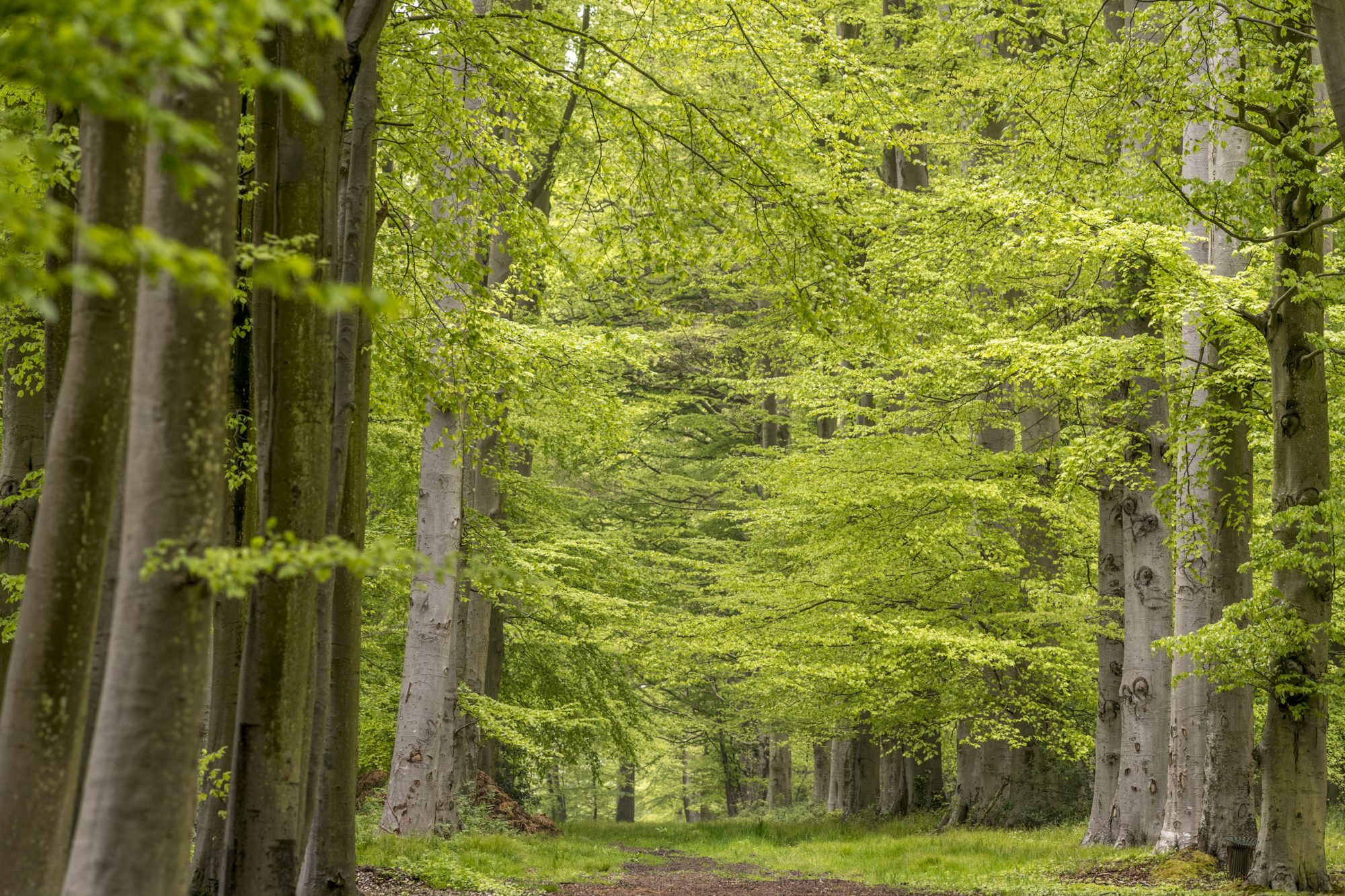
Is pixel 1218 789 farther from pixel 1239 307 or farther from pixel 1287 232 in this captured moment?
pixel 1287 232

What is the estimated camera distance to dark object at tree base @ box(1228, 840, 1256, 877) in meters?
8.96

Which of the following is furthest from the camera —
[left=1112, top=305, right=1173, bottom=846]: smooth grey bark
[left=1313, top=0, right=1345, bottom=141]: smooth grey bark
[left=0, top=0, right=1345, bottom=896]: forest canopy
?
[left=1112, top=305, right=1173, bottom=846]: smooth grey bark

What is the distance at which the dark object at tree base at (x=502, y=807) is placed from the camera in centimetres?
1582

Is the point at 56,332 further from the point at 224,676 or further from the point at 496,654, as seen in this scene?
the point at 496,654

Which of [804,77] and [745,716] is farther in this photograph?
[745,716]

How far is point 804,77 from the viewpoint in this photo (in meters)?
7.82

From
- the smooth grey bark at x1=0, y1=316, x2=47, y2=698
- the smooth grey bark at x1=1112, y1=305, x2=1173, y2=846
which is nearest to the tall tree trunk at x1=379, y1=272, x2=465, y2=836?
the smooth grey bark at x1=0, y1=316, x2=47, y2=698

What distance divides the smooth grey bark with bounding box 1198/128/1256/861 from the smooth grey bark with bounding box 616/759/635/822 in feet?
71.7

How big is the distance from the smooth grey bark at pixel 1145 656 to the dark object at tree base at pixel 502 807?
8.95 meters

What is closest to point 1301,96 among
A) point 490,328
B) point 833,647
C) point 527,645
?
point 490,328

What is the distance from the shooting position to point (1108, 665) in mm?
13438

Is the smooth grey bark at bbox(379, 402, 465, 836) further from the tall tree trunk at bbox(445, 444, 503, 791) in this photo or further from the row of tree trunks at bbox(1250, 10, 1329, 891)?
the row of tree trunks at bbox(1250, 10, 1329, 891)

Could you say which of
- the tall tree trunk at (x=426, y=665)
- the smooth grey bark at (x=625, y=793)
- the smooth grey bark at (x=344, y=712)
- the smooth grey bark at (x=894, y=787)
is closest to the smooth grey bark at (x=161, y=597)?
the smooth grey bark at (x=344, y=712)

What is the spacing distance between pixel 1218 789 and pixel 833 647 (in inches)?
221
